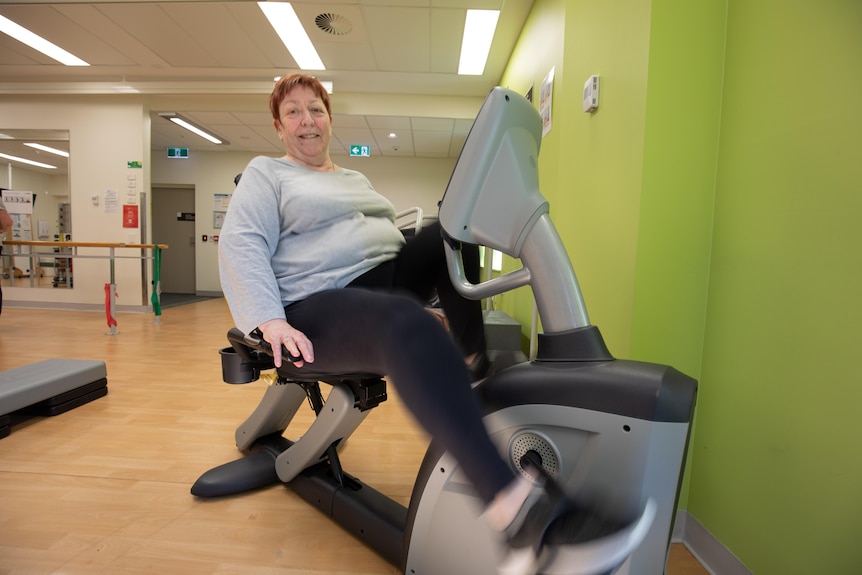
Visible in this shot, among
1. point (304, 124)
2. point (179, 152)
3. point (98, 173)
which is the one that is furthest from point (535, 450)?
point (179, 152)

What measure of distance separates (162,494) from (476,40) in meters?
3.91

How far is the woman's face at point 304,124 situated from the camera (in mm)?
1127

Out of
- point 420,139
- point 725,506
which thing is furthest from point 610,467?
point 420,139

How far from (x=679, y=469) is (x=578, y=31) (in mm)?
1800

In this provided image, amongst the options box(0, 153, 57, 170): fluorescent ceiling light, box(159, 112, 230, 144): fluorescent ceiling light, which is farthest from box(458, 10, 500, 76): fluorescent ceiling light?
box(0, 153, 57, 170): fluorescent ceiling light

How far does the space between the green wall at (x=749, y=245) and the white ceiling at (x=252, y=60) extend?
8.23 feet

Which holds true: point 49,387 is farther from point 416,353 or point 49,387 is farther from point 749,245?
point 749,245

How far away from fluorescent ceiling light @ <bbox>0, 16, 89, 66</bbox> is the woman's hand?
4.76 metres

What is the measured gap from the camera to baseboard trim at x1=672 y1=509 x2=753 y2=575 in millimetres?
973

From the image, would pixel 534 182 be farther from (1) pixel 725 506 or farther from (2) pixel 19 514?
(2) pixel 19 514

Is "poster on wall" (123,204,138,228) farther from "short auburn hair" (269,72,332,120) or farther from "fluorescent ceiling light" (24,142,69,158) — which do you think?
"short auburn hair" (269,72,332,120)

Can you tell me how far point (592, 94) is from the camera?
4.90 feet

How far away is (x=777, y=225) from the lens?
0.90 m

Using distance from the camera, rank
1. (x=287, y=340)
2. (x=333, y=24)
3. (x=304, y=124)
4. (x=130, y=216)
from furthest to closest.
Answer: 1. (x=130, y=216)
2. (x=333, y=24)
3. (x=304, y=124)
4. (x=287, y=340)
